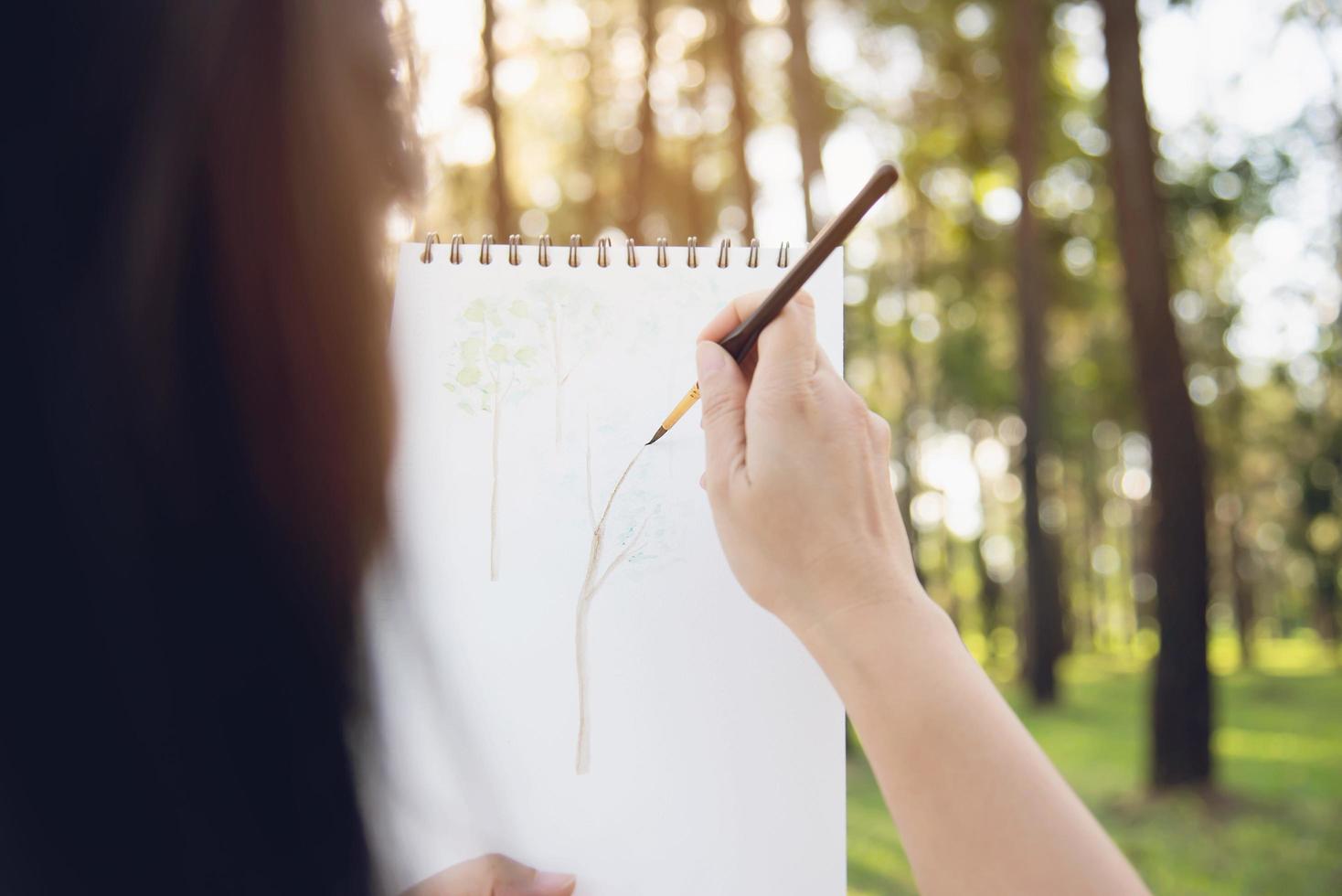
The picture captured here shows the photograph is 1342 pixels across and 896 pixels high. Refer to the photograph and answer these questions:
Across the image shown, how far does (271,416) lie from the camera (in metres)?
0.65

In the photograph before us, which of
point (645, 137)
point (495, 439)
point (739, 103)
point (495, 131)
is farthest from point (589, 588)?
point (645, 137)

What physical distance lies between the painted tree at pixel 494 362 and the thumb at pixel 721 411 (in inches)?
14.1

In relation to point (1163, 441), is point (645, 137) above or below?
above

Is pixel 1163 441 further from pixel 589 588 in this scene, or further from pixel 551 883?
pixel 551 883

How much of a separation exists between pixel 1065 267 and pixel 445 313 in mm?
12478

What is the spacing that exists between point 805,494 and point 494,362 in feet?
1.84

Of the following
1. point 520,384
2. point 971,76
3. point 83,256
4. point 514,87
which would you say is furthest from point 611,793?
point 971,76

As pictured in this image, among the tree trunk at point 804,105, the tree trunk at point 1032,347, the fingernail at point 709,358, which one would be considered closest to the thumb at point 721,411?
the fingernail at point 709,358

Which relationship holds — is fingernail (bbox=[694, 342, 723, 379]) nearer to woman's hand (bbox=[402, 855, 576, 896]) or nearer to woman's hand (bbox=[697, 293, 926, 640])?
woman's hand (bbox=[697, 293, 926, 640])

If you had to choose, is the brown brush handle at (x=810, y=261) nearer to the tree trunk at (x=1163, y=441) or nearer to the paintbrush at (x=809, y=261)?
the paintbrush at (x=809, y=261)

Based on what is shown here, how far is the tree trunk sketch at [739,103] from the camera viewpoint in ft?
23.9

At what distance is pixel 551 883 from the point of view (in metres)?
1.14

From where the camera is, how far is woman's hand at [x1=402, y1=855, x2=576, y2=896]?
1041 millimetres

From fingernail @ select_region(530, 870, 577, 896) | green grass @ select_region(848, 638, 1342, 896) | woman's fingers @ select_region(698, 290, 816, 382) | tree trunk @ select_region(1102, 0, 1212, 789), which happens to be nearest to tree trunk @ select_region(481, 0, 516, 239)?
tree trunk @ select_region(1102, 0, 1212, 789)
